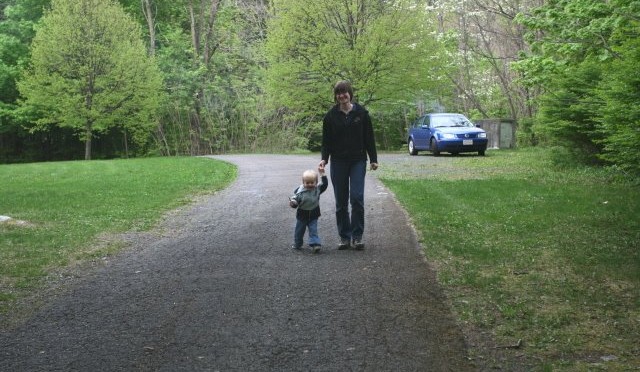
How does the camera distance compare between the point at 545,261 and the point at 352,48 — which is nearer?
the point at 545,261

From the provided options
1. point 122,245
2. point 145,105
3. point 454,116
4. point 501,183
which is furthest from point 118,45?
point 122,245

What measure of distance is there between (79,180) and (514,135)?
2060 centimetres

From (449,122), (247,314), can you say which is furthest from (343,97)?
(449,122)

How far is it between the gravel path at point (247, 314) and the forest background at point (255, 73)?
29.2ft

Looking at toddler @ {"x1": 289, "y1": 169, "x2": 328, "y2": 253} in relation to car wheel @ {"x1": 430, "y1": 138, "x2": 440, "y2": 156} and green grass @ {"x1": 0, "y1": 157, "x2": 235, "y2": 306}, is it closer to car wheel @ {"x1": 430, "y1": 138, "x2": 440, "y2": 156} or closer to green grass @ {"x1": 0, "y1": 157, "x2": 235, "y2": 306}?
green grass @ {"x1": 0, "y1": 157, "x2": 235, "y2": 306}

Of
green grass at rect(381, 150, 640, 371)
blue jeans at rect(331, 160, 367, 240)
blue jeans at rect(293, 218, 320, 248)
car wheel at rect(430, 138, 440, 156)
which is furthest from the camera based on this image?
car wheel at rect(430, 138, 440, 156)

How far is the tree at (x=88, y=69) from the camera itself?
3309cm

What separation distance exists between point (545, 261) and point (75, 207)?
8246mm

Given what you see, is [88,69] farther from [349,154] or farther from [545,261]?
[545,261]

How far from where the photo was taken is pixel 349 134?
7508 millimetres

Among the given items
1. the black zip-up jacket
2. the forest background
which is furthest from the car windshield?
the black zip-up jacket

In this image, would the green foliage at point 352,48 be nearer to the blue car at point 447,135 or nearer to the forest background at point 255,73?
the forest background at point 255,73

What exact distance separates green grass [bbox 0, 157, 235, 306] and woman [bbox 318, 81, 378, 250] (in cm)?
278

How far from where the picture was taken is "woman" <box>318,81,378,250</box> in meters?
7.48
